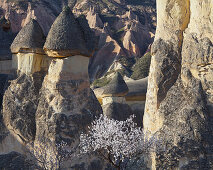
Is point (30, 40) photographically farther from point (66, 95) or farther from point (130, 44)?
point (130, 44)

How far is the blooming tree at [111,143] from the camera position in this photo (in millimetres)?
7910

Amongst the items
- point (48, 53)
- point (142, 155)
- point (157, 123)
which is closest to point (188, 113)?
point (157, 123)

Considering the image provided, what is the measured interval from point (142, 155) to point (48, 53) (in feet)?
10.8

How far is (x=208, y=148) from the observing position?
7.28 meters

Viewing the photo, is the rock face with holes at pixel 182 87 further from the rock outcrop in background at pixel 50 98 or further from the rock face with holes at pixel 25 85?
the rock face with holes at pixel 25 85

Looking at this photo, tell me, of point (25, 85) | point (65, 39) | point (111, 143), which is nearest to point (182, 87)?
point (111, 143)

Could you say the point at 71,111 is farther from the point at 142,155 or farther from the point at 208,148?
the point at 208,148

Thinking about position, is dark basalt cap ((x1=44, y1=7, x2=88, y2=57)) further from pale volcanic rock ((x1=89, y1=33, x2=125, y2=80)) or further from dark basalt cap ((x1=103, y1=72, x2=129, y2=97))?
pale volcanic rock ((x1=89, y1=33, x2=125, y2=80))

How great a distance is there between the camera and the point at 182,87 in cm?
805

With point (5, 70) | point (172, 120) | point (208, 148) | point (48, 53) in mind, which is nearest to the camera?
point (208, 148)

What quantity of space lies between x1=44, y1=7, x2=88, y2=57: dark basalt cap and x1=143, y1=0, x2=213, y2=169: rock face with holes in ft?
6.53

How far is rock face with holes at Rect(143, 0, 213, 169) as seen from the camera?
7344 millimetres

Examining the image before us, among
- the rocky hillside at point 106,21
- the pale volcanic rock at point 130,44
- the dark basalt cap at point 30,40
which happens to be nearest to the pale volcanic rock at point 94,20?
the rocky hillside at point 106,21

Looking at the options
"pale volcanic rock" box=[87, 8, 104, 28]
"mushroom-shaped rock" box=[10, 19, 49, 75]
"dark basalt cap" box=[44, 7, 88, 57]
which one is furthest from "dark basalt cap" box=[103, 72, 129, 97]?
"pale volcanic rock" box=[87, 8, 104, 28]
